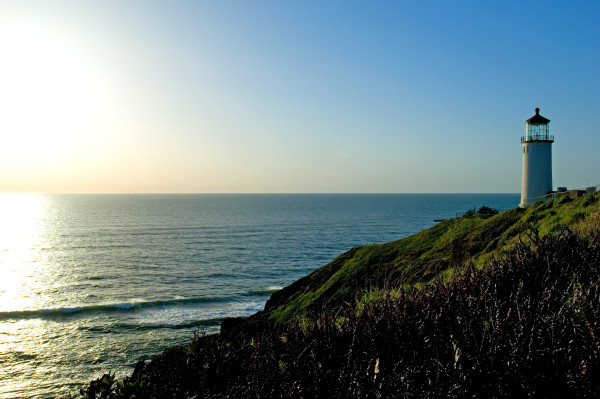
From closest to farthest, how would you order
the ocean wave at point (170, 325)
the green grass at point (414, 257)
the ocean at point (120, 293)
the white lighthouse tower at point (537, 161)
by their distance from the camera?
the green grass at point (414, 257) < the ocean at point (120, 293) < the ocean wave at point (170, 325) < the white lighthouse tower at point (537, 161)

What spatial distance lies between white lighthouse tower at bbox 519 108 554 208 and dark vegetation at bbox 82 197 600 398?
28.9m

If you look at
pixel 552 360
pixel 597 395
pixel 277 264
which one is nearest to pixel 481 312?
pixel 552 360

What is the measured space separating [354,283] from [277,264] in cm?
2826

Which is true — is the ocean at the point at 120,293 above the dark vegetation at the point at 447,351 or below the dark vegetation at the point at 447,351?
below

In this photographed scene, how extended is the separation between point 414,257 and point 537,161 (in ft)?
67.4

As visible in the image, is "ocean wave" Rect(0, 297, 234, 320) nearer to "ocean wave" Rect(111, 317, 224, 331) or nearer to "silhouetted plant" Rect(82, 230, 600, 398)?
"ocean wave" Rect(111, 317, 224, 331)

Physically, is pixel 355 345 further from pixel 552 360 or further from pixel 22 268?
pixel 22 268

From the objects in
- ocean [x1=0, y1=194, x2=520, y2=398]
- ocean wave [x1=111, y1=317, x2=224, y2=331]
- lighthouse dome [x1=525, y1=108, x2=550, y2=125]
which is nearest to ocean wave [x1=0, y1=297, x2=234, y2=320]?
ocean [x1=0, y1=194, x2=520, y2=398]

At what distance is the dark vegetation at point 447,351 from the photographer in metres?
4.02

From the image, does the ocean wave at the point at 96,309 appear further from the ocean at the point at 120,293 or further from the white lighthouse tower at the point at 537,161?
the white lighthouse tower at the point at 537,161

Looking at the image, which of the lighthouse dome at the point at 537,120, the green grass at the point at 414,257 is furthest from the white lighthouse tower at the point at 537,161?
the green grass at the point at 414,257

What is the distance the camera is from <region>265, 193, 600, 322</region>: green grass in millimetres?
17078

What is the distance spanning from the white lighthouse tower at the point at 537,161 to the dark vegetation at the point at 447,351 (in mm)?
28919

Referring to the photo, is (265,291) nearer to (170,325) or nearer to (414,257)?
(170,325)
